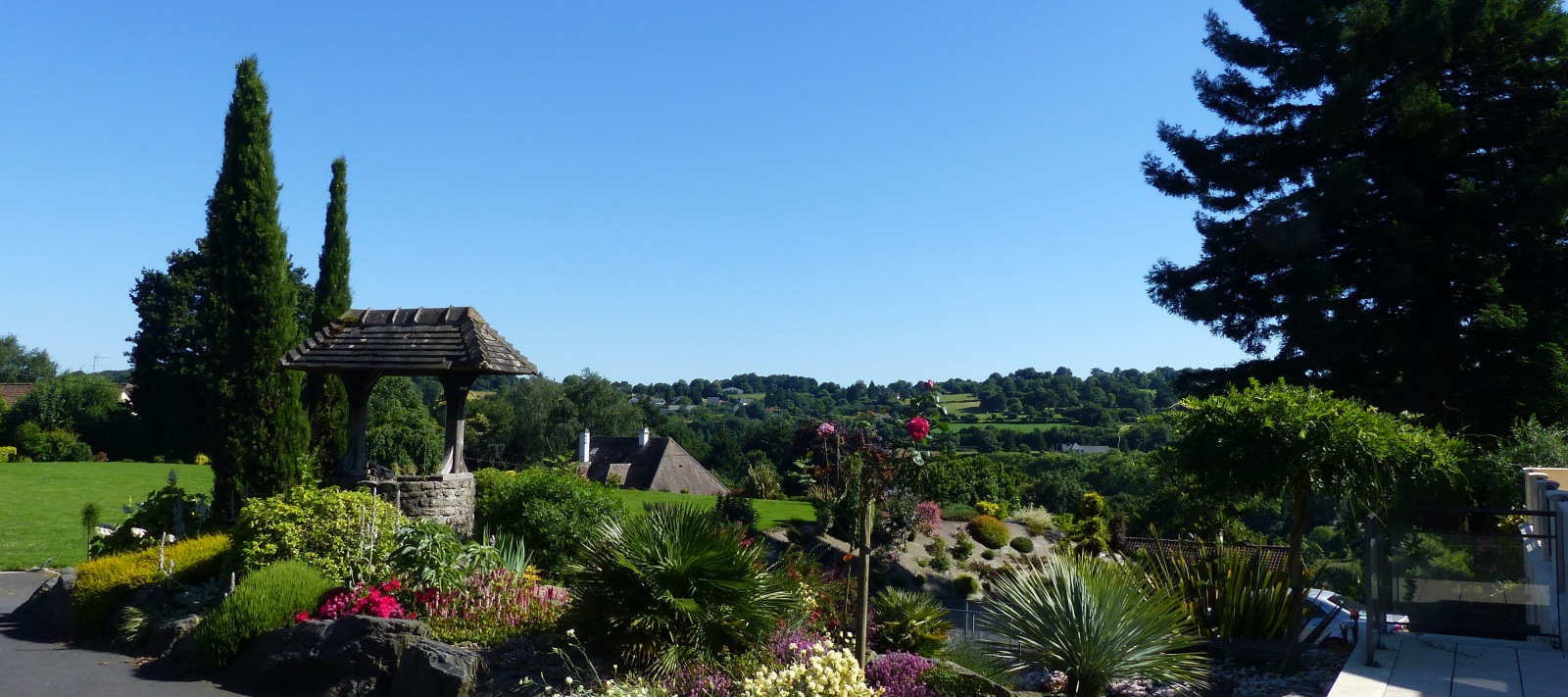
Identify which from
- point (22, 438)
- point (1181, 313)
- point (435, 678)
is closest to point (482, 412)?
point (22, 438)

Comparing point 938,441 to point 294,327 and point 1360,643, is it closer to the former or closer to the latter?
point 1360,643

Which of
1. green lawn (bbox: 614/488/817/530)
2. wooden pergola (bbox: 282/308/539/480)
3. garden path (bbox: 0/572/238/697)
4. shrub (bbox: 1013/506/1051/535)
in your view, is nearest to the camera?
garden path (bbox: 0/572/238/697)

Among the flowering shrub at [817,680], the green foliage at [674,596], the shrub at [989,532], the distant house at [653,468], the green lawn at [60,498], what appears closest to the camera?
the flowering shrub at [817,680]

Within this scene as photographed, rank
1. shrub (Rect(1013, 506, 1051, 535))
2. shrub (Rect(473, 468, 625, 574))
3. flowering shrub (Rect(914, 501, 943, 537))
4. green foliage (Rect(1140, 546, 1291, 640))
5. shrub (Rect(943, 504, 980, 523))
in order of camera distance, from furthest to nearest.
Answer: shrub (Rect(1013, 506, 1051, 535))
shrub (Rect(943, 504, 980, 523))
flowering shrub (Rect(914, 501, 943, 537))
shrub (Rect(473, 468, 625, 574))
green foliage (Rect(1140, 546, 1291, 640))

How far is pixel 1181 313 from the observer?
1841 centimetres

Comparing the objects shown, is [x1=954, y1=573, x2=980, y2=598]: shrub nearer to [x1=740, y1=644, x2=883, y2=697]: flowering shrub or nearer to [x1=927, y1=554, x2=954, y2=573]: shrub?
[x1=927, y1=554, x2=954, y2=573]: shrub

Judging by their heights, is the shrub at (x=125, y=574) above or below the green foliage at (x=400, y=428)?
below

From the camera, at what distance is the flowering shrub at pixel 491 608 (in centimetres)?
876

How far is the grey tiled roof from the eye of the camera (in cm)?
1312

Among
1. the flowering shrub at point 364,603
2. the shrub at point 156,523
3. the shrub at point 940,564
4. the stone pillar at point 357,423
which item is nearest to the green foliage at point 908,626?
the flowering shrub at point 364,603

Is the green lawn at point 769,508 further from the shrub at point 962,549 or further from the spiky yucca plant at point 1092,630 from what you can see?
the spiky yucca plant at point 1092,630

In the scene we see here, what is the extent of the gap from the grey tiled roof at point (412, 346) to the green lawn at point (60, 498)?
6.56 m

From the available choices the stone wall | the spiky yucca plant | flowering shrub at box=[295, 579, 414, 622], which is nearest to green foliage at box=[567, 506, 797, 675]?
the spiky yucca plant

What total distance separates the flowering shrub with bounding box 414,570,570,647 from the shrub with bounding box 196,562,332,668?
1.14 meters
